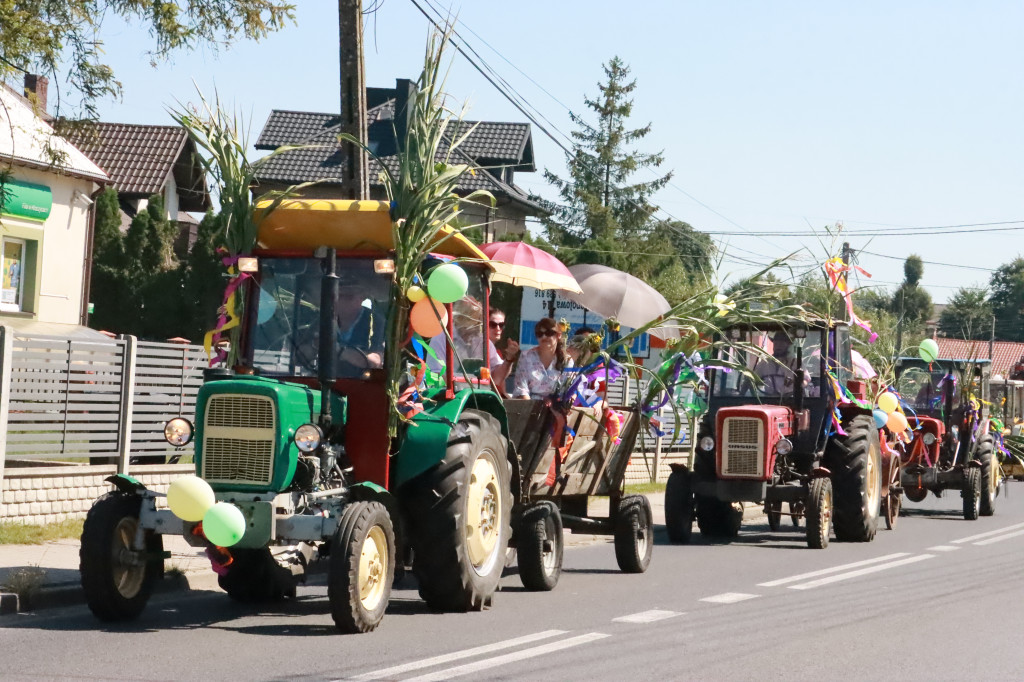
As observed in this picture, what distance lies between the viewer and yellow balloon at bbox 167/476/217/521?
8.14 meters

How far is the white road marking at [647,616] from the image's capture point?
970 cm

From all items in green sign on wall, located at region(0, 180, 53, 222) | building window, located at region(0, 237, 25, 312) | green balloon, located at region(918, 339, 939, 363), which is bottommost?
green balloon, located at region(918, 339, 939, 363)

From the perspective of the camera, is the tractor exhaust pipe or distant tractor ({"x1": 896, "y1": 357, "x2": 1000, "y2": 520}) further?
distant tractor ({"x1": 896, "y1": 357, "x2": 1000, "y2": 520})

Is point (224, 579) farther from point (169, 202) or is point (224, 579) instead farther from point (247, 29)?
point (169, 202)

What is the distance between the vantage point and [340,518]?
8.33 meters

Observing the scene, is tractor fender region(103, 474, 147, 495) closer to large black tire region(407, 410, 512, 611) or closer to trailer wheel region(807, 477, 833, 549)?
large black tire region(407, 410, 512, 611)

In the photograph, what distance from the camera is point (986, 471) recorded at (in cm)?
2131

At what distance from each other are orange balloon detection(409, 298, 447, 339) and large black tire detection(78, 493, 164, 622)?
2045 millimetres

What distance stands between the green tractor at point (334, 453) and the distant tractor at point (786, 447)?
5697mm

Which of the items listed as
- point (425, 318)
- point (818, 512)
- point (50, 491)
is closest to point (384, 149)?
point (818, 512)

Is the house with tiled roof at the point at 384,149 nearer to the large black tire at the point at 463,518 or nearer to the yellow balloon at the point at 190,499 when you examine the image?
the large black tire at the point at 463,518

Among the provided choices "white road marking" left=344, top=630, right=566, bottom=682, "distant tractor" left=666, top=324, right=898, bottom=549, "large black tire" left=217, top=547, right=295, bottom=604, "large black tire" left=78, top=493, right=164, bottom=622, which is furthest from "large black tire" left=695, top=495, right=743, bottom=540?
"large black tire" left=78, top=493, right=164, bottom=622

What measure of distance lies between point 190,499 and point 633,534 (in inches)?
204

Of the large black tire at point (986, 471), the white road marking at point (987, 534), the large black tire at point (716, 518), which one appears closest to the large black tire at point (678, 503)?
the large black tire at point (716, 518)
